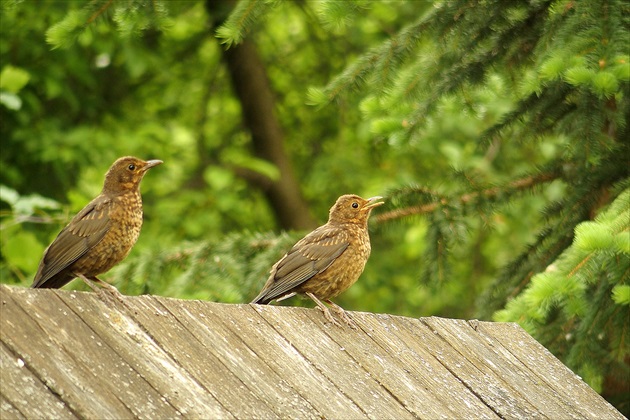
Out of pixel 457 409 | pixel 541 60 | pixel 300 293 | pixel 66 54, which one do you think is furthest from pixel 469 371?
pixel 66 54

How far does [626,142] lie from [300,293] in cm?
197

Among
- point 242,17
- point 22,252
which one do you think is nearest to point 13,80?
point 22,252

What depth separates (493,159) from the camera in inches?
482

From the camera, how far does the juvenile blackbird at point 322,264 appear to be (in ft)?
15.4

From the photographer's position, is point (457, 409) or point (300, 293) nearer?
point (457, 409)

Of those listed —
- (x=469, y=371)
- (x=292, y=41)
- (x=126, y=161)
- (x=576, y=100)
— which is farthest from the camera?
(x=292, y=41)

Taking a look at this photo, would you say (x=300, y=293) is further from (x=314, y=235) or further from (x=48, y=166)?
(x=48, y=166)

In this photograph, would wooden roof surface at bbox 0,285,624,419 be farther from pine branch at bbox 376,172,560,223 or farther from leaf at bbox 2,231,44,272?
leaf at bbox 2,231,44,272

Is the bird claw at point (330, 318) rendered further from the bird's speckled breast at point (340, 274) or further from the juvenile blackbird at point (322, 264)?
the bird's speckled breast at point (340, 274)

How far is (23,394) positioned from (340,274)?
107 inches

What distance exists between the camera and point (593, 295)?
4.93 metres

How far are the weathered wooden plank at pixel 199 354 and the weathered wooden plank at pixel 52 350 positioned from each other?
0.24 metres

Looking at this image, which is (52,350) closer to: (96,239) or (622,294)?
(96,239)

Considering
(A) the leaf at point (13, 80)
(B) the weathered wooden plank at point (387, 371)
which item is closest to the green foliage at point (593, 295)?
(B) the weathered wooden plank at point (387, 371)
